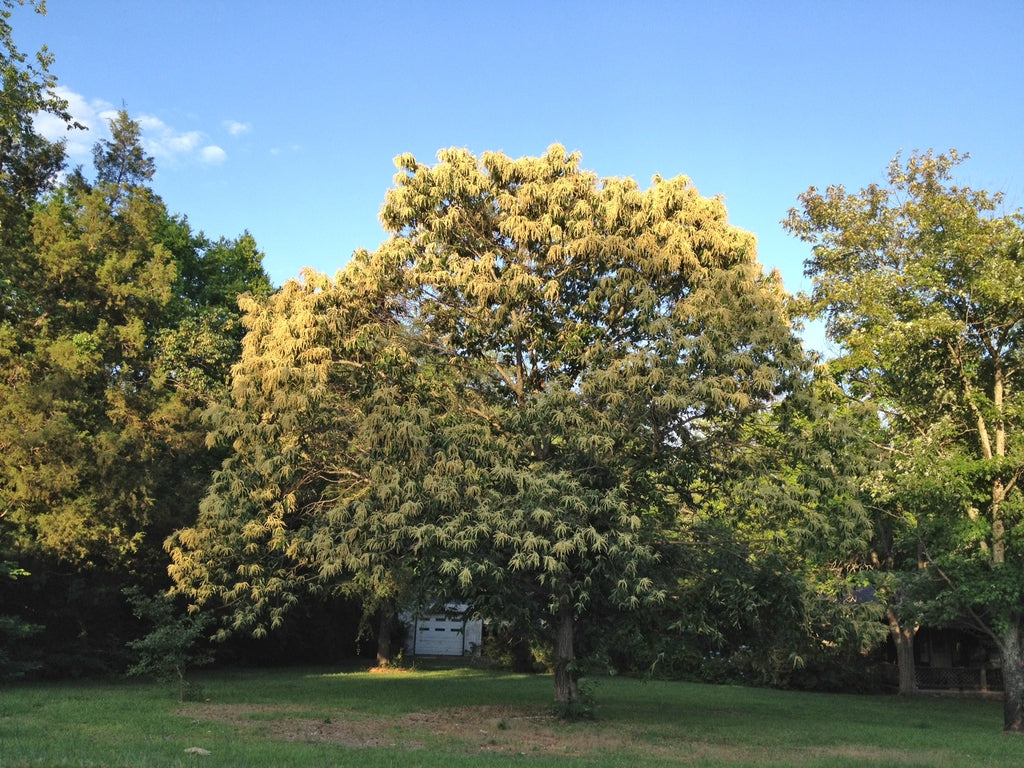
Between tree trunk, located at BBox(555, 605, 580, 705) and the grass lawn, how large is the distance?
1.68 feet

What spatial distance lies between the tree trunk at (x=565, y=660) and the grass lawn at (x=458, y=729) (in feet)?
1.68

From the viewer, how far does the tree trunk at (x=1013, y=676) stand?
620 inches

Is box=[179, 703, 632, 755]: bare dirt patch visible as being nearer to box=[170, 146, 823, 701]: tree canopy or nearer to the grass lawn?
the grass lawn

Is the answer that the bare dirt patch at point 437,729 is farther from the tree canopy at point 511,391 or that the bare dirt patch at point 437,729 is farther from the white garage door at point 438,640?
the white garage door at point 438,640

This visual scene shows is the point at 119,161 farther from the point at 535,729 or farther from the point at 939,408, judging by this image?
the point at 939,408

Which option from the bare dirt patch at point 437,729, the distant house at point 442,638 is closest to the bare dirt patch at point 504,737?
the bare dirt patch at point 437,729

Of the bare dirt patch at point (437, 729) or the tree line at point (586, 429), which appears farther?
the tree line at point (586, 429)

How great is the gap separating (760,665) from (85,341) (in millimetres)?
19896

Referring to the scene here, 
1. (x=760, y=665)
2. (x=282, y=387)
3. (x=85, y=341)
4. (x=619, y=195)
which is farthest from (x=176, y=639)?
(x=760, y=665)

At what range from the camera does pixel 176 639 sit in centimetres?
1644

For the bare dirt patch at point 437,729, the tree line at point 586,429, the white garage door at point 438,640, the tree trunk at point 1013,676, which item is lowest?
the white garage door at point 438,640

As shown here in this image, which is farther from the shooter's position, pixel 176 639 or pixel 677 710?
pixel 677 710

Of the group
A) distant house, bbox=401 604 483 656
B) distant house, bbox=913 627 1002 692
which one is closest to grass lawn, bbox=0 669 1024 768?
distant house, bbox=913 627 1002 692

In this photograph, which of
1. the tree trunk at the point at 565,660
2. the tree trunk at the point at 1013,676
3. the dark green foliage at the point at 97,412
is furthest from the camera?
the dark green foliage at the point at 97,412
